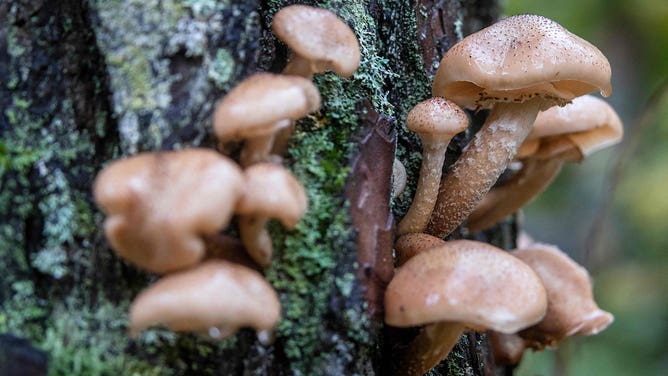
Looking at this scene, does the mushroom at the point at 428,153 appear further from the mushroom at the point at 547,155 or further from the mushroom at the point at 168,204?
the mushroom at the point at 168,204

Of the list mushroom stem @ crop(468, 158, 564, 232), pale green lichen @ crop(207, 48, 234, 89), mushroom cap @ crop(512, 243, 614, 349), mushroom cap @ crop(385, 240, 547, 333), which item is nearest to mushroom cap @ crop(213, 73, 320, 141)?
pale green lichen @ crop(207, 48, 234, 89)

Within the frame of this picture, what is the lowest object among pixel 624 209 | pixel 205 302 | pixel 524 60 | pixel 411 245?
pixel 624 209

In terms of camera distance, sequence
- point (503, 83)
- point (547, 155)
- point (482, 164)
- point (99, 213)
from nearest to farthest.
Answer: point (99, 213)
point (503, 83)
point (482, 164)
point (547, 155)

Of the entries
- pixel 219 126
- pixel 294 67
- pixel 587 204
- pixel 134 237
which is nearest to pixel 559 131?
pixel 294 67

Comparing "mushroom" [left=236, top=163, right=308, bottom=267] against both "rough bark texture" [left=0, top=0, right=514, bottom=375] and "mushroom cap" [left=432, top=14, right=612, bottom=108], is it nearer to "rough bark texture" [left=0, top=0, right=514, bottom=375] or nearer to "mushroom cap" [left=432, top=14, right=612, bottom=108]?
"rough bark texture" [left=0, top=0, right=514, bottom=375]

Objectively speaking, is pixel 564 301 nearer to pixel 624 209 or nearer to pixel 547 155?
pixel 547 155

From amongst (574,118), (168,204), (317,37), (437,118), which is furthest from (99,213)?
(574,118)
